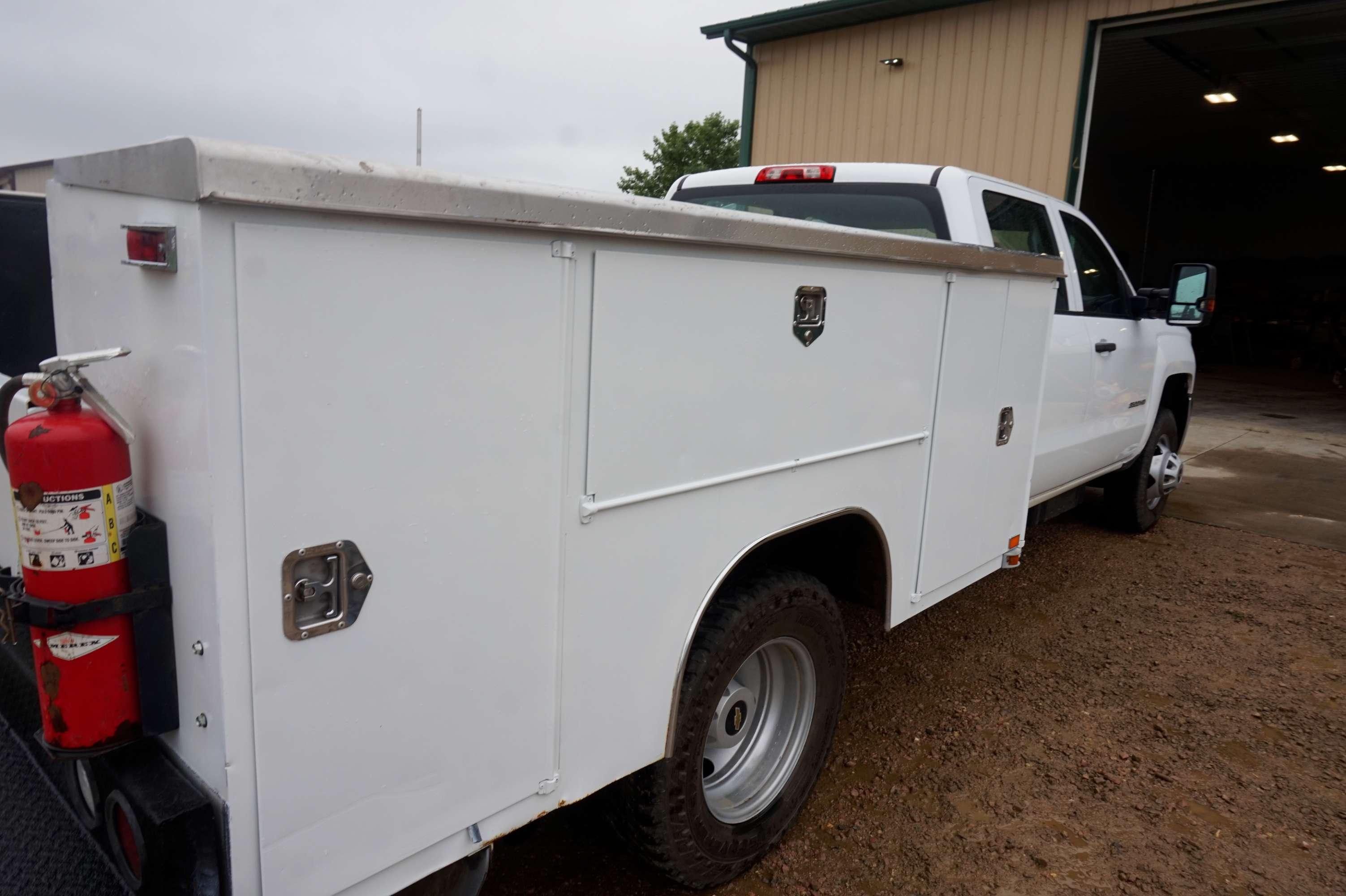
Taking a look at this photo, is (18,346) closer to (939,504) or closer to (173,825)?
(173,825)

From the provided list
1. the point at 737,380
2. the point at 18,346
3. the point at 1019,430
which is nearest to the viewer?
the point at 18,346

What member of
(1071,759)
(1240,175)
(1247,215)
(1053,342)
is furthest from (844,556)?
(1247,215)

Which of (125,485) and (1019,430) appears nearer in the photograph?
(125,485)

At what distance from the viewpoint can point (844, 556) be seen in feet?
9.34

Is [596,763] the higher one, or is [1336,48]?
[1336,48]

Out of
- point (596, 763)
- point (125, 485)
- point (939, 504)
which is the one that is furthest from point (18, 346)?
point (939, 504)

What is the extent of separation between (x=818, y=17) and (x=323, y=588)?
33.0 feet

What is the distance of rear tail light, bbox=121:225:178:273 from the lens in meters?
1.27

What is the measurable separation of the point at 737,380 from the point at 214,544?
117 centimetres

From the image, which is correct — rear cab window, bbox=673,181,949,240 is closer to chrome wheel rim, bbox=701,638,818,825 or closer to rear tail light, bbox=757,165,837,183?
rear tail light, bbox=757,165,837,183

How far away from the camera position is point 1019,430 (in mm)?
3480

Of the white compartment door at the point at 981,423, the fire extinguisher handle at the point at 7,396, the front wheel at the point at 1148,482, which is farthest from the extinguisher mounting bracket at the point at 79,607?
the front wheel at the point at 1148,482

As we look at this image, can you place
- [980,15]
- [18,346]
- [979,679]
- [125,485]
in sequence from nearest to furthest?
[125,485] → [18,346] → [979,679] → [980,15]

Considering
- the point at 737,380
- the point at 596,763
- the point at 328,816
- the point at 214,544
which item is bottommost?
the point at 596,763
